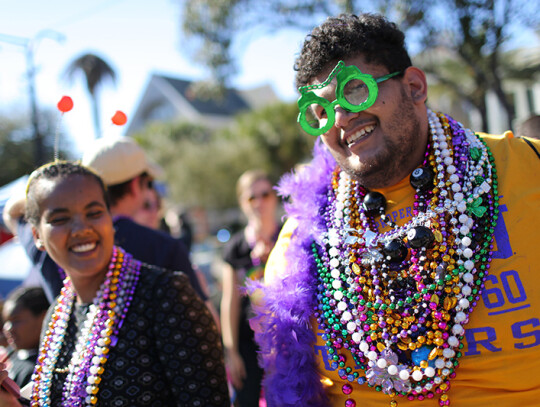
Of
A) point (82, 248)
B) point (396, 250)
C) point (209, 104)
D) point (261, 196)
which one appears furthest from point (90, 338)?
point (209, 104)

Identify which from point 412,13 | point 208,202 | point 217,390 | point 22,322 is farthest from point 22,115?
point 217,390

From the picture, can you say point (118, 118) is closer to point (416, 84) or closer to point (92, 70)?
point (416, 84)

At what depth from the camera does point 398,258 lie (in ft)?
5.61

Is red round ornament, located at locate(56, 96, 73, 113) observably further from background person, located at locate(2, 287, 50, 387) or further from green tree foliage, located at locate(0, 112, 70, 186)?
green tree foliage, located at locate(0, 112, 70, 186)

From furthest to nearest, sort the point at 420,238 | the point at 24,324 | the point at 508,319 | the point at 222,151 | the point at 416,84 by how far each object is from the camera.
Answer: the point at 222,151 → the point at 24,324 → the point at 416,84 → the point at 420,238 → the point at 508,319

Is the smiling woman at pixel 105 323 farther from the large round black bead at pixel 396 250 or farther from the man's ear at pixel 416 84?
the man's ear at pixel 416 84

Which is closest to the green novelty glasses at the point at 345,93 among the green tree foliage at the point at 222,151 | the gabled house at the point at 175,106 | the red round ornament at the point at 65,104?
the red round ornament at the point at 65,104

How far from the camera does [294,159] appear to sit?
19938 mm

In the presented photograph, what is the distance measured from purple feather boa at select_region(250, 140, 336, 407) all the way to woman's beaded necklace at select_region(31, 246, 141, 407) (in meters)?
0.54

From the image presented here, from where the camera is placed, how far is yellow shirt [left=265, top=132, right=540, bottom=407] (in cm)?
149

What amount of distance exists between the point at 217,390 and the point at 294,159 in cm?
1839

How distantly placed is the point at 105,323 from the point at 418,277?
3.91 feet

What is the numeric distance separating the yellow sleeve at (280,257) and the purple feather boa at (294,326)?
0.04m

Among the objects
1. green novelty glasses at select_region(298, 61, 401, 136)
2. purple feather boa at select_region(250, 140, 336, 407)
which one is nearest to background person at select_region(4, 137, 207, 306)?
purple feather boa at select_region(250, 140, 336, 407)
